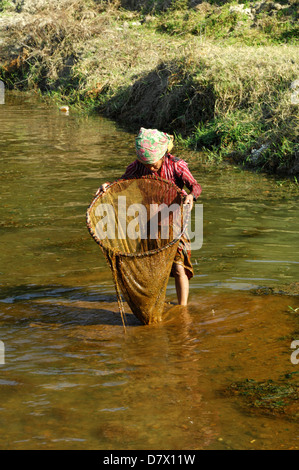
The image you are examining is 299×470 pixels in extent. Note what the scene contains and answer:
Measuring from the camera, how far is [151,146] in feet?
13.1

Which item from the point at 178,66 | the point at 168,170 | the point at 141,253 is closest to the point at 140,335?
the point at 141,253

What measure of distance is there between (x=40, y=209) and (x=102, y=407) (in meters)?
4.36

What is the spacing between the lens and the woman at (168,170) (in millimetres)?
3992

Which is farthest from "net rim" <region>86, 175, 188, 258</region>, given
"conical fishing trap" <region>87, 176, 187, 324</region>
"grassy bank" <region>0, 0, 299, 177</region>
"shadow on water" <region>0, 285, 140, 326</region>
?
"grassy bank" <region>0, 0, 299, 177</region>

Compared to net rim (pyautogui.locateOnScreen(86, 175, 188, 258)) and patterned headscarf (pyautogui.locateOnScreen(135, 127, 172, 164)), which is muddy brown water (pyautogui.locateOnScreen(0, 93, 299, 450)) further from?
patterned headscarf (pyautogui.locateOnScreen(135, 127, 172, 164))

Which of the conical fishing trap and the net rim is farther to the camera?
the conical fishing trap

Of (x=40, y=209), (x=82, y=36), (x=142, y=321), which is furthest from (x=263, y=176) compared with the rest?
(x=82, y=36)

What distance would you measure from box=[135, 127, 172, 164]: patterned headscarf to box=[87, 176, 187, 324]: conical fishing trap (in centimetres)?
19

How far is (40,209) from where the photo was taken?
7.27 meters

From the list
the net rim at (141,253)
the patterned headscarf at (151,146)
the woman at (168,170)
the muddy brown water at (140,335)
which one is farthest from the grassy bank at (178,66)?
the patterned headscarf at (151,146)

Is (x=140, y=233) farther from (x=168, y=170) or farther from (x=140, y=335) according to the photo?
(x=140, y=335)

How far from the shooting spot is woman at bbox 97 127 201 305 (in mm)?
3992

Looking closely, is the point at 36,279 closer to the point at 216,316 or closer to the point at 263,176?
the point at 216,316

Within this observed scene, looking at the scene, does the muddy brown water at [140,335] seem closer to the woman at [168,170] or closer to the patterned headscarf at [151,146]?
the woman at [168,170]
